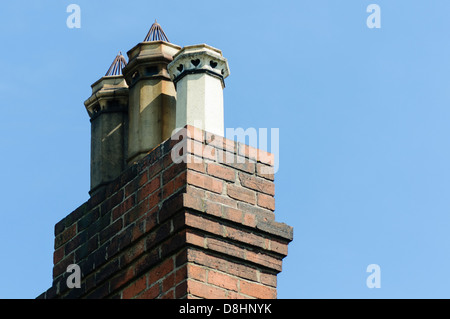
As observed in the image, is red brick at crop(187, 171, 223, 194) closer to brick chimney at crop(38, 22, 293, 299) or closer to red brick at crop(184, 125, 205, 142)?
brick chimney at crop(38, 22, 293, 299)

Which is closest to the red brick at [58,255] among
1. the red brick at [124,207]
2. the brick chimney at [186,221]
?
the brick chimney at [186,221]

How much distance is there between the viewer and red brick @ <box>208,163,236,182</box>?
534 centimetres

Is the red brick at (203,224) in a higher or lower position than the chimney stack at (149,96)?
lower

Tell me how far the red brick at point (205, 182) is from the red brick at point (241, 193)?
0.07 metres

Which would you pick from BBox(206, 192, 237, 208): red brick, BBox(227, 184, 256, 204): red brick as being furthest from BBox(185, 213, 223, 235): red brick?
BBox(227, 184, 256, 204): red brick

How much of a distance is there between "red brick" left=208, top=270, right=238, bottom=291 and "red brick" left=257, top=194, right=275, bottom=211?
0.52 m

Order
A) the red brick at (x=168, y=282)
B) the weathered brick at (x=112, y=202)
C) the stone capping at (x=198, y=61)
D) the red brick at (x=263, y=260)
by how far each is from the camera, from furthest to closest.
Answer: the stone capping at (x=198, y=61)
the weathered brick at (x=112, y=202)
the red brick at (x=263, y=260)
the red brick at (x=168, y=282)

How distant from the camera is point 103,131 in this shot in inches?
248

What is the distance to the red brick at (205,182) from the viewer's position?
522 cm

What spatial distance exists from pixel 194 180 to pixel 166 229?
0.30m

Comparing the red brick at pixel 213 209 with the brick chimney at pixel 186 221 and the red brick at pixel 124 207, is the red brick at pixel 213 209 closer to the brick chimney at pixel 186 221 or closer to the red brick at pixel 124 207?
the brick chimney at pixel 186 221

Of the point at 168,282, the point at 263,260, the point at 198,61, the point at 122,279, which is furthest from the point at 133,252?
the point at 198,61

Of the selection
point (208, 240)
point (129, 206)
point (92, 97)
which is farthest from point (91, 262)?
point (92, 97)
